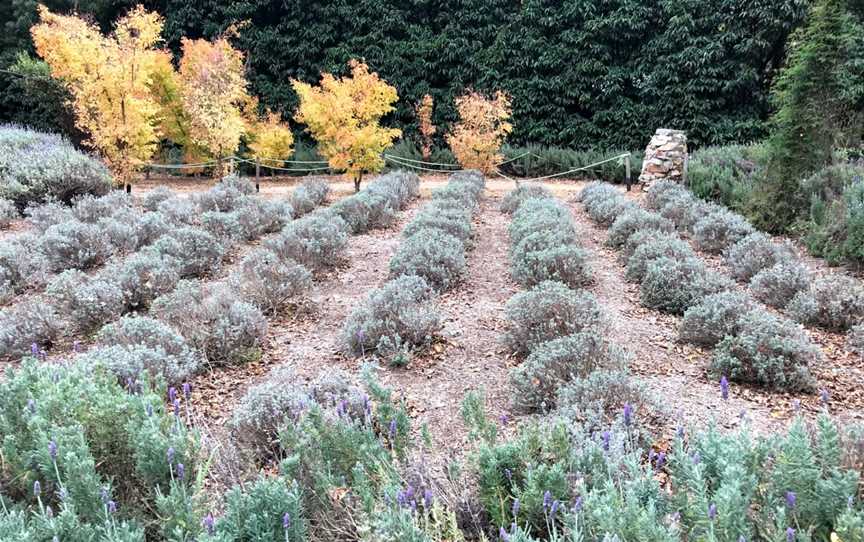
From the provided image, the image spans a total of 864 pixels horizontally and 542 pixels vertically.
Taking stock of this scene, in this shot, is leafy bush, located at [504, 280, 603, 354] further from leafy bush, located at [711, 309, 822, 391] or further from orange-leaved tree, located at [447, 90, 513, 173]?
orange-leaved tree, located at [447, 90, 513, 173]

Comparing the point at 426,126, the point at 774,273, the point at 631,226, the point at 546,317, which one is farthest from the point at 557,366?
the point at 426,126

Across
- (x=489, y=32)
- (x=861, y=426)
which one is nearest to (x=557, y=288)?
(x=861, y=426)

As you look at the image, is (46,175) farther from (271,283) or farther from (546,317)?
(546,317)

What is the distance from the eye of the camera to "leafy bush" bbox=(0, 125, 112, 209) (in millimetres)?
9641

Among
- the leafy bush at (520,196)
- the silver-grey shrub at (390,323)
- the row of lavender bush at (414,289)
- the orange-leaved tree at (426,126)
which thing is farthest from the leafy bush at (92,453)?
the orange-leaved tree at (426,126)

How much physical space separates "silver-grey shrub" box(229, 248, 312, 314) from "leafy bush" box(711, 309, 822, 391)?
3483mm

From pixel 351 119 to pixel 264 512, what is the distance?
11458 mm

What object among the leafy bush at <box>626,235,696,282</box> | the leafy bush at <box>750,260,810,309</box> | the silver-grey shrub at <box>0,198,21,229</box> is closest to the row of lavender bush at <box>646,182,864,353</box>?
the leafy bush at <box>750,260,810,309</box>

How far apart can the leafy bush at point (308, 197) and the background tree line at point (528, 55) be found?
816cm

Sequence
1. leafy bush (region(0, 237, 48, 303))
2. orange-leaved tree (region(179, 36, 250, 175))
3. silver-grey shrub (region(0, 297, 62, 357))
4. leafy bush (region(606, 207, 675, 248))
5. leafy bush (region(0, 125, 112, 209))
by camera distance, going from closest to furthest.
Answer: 1. silver-grey shrub (region(0, 297, 62, 357))
2. leafy bush (region(0, 237, 48, 303))
3. leafy bush (region(606, 207, 675, 248))
4. leafy bush (region(0, 125, 112, 209))
5. orange-leaved tree (region(179, 36, 250, 175))

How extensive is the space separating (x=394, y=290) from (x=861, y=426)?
10.7 ft

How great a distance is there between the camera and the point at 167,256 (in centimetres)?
609

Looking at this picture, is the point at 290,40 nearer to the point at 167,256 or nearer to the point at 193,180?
the point at 193,180

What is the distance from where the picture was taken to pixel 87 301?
4797 mm
